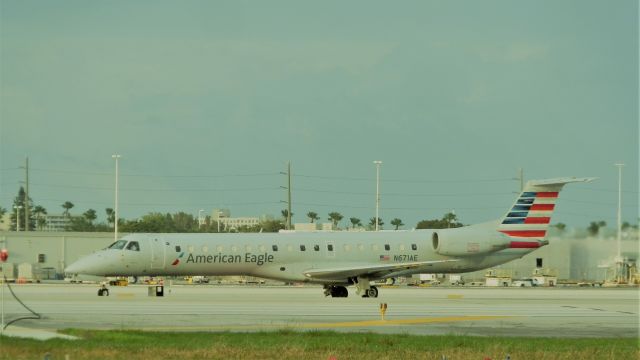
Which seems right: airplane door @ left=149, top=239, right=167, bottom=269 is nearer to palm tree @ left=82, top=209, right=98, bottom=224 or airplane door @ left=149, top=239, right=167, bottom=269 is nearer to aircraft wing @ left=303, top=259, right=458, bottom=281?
aircraft wing @ left=303, top=259, right=458, bottom=281

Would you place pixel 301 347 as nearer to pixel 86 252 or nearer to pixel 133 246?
pixel 133 246

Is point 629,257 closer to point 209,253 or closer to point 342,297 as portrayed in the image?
point 342,297

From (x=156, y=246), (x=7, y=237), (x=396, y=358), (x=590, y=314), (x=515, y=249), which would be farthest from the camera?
(x=7, y=237)

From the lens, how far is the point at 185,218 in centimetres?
15388

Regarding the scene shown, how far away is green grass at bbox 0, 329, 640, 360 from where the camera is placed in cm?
2228

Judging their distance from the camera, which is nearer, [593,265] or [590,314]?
[590,314]

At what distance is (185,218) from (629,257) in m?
97.6

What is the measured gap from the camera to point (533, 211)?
183 ft

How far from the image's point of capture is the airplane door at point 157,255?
5009 cm

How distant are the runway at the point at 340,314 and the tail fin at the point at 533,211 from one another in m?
5.76

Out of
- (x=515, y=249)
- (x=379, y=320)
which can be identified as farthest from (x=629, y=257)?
(x=379, y=320)

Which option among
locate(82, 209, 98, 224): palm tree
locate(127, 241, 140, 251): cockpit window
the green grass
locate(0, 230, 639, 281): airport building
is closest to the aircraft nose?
locate(127, 241, 140, 251): cockpit window

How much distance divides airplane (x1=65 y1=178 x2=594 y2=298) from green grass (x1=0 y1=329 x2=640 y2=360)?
78.0 feet

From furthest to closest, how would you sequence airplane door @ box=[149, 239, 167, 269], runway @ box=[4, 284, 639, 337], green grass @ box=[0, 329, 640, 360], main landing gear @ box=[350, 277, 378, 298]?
main landing gear @ box=[350, 277, 378, 298], airplane door @ box=[149, 239, 167, 269], runway @ box=[4, 284, 639, 337], green grass @ box=[0, 329, 640, 360]
